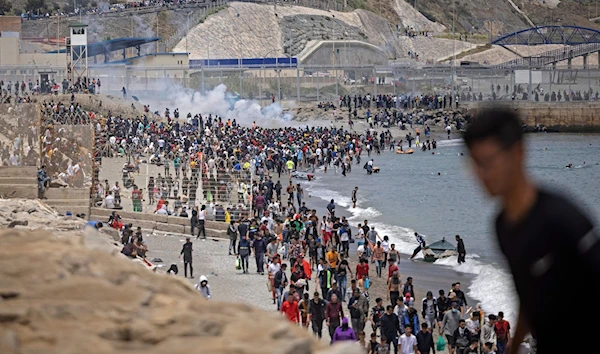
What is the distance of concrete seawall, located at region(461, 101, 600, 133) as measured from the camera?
8831cm

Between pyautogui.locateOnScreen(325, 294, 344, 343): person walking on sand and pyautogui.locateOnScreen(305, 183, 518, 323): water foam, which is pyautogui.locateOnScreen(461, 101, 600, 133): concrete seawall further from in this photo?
pyautogui.locateOnScreen(325, 294, 344, 343): person walking on sand

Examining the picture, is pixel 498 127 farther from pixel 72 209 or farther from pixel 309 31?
pixel 309 31

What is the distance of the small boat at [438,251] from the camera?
27.1m

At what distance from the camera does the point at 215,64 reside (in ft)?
285

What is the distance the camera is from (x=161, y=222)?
27.5 meters

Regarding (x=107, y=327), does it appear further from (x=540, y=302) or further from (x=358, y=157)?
(x=358, y=157)

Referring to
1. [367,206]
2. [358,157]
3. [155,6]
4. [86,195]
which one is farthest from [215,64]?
[86,195]

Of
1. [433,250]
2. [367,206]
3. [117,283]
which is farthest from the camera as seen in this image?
[367,206]

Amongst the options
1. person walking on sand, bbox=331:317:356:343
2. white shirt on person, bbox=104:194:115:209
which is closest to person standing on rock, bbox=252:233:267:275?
white shirt on person, bbox=104:194:115:209

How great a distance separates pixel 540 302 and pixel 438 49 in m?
137

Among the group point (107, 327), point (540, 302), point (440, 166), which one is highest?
point (540, 302)

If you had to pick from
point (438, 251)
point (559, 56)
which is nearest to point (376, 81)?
point (559, 56)

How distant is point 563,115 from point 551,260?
3460 inches

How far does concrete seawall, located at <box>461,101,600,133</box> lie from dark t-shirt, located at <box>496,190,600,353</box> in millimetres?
85556
